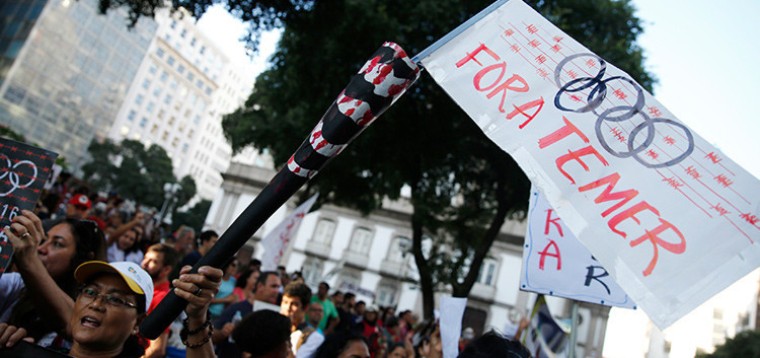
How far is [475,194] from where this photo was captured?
14453 millimetres

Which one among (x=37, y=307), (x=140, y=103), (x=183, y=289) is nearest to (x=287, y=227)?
(x=37, y=307)

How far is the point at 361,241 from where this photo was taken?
111ft

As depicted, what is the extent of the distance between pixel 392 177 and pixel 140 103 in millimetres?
75804

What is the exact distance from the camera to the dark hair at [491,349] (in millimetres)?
2057

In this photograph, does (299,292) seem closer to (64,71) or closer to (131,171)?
(131,171)

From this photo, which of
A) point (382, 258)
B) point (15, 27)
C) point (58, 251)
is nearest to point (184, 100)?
point (15, 27)

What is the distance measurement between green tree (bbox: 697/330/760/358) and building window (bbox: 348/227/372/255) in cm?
1901

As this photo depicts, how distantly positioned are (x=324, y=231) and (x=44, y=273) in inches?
1287

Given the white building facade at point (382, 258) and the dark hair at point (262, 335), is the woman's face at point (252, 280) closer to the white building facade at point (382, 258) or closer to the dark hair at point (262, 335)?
the dark hair at point (262, 335)

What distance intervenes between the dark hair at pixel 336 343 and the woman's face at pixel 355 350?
3 cm

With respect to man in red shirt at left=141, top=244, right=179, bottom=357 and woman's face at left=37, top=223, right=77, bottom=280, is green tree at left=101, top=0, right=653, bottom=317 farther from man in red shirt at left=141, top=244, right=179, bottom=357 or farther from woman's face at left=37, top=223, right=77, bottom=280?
woman's face at left=37, top=223, right=77, bottom=280

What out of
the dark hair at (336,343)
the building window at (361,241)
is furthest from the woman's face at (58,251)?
the building window at (361,241)

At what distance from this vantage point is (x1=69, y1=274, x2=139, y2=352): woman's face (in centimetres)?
219

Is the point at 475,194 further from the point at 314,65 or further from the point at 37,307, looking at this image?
the point at 37,307
